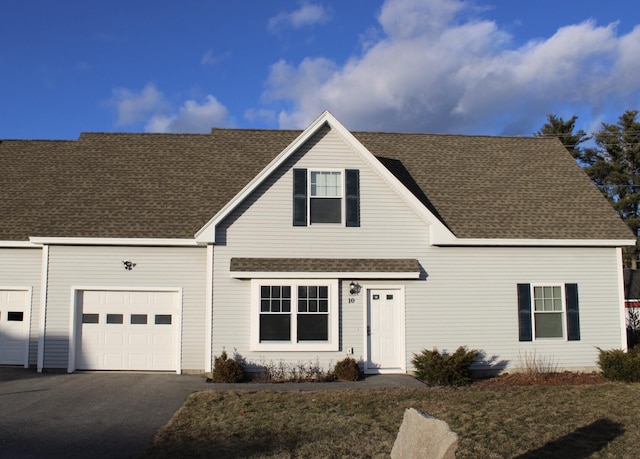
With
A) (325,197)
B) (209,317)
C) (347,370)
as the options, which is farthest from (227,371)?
(325,197)

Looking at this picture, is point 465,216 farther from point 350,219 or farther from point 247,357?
point 247,357

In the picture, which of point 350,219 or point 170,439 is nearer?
point 170,439

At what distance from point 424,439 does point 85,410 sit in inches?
275

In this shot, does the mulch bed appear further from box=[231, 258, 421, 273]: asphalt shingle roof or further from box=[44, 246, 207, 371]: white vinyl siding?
box=[44, 246, 207, 371]: white vinyl siding

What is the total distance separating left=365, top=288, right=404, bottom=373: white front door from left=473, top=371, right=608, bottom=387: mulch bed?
2.15 metres

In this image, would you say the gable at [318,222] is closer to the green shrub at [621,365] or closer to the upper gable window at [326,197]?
the upper gable window at [326,197]

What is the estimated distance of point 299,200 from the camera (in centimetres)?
1529

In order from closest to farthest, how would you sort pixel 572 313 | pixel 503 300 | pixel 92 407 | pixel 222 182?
1. pixel 92 407
2. pixel 503 300
3. pixel 572 313
4. pixel 222 182

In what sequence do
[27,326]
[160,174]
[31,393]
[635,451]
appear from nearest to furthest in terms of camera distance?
[635,451] → [31,393] → [27,326] → [160,174]

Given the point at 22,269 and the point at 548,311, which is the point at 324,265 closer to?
the point at 548,311

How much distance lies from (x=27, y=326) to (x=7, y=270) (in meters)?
1.65

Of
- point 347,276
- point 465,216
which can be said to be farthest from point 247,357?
point 465,216

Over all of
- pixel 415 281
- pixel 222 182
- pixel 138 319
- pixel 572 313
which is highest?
pixel 222 182

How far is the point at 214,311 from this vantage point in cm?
1477
